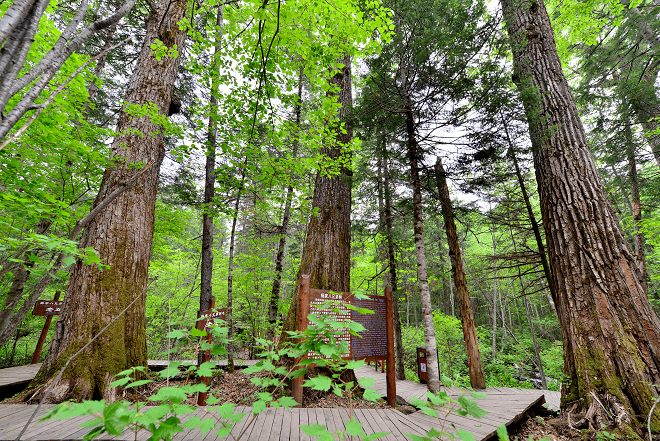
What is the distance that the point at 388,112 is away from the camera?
16.0 ft

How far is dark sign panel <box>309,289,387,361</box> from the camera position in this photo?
3.50 meters

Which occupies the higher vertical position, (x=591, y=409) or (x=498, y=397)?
(x=591, y=409)

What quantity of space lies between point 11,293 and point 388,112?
27.5ft

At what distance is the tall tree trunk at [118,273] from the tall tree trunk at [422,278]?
13.4 feet

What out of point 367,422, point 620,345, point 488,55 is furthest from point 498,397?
point 488,55

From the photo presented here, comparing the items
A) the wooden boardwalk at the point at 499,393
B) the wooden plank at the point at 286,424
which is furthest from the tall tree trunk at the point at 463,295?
the wooden plank at the point at 286,424

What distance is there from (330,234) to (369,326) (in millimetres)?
1695

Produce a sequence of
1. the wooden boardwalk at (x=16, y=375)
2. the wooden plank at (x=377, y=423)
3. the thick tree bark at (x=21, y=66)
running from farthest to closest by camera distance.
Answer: the wooden boardwalk at (x=16, y=375)
the wooden plank at (x=377, y=423)
the thick tree bark at (x=21, y=66)

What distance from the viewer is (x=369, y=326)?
3.77m

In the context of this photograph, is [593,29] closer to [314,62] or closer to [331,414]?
[314,62]

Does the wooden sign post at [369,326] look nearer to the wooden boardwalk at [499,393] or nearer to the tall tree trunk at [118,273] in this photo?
the wooden boardwalk at [499,393]

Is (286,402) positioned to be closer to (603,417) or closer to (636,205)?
(603,417)

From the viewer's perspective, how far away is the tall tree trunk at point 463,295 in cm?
558

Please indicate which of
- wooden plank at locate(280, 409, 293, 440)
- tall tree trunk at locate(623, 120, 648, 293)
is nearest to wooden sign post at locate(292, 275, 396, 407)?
wooden plank at locate(280, 409, 293, 440)
